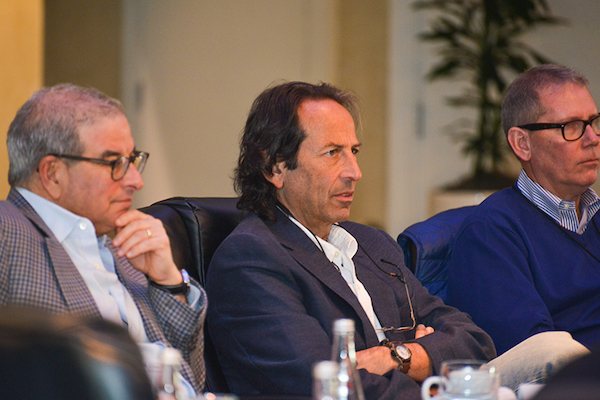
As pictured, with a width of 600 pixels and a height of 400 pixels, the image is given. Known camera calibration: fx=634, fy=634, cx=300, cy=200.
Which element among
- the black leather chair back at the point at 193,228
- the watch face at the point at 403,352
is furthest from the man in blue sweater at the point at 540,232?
the black leather chair back at the point at 193,228

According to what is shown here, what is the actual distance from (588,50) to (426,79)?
116 cm

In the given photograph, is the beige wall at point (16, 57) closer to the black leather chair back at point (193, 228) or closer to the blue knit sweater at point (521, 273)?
the black leather chair back at point (193, 228)

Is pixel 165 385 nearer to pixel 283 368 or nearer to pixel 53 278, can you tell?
pixel 53 278

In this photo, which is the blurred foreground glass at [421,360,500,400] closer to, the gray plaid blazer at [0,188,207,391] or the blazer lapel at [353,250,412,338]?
the gray plaid blazer at [0,188,207,391]

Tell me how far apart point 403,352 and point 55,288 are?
2.76 feet

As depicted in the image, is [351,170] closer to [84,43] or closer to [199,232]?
[199,232]

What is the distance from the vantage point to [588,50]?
4.37 meters

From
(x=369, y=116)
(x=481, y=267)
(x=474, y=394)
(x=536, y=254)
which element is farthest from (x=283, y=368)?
(x=369, y=116)

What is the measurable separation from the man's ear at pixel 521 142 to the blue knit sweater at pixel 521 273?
184 mm

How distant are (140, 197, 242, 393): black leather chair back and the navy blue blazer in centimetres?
4

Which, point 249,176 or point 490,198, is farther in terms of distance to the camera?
point 490,198

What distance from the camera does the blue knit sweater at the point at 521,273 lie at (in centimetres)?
190

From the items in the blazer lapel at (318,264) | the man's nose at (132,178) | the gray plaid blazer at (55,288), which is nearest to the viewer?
the gray plaid blazer at (55,288)

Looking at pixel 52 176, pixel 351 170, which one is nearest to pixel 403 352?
pixel 351 170
